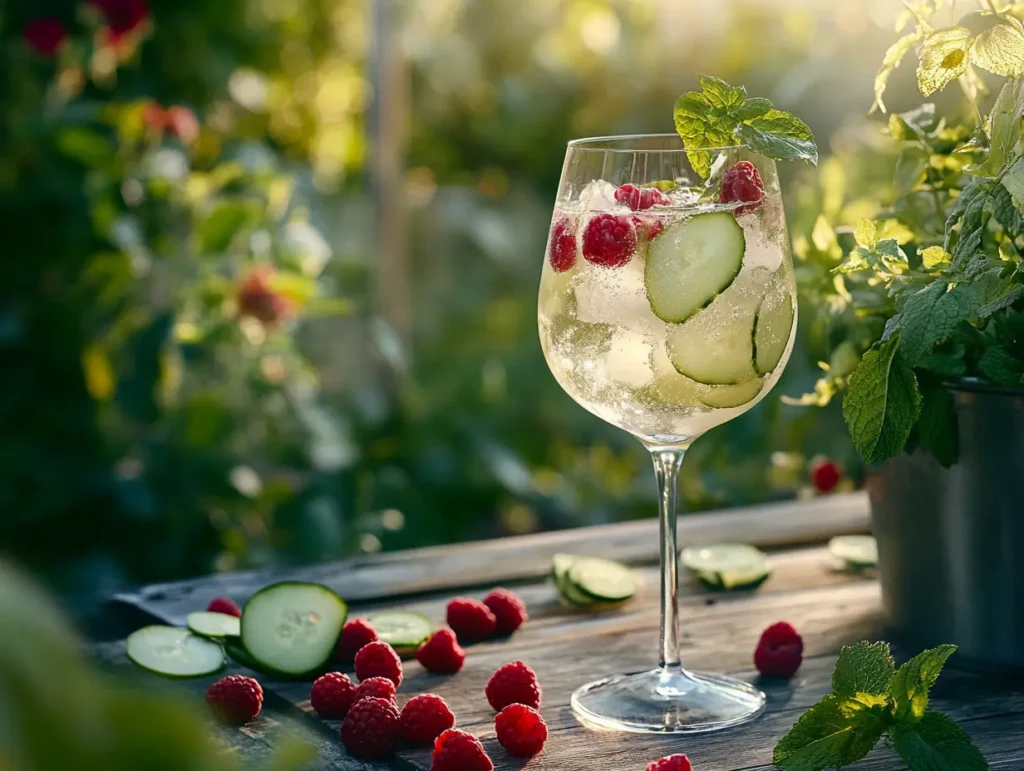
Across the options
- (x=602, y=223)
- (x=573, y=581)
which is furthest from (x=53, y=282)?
(x=602, y=223)

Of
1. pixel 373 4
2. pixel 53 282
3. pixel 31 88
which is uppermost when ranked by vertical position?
pixel 373 4

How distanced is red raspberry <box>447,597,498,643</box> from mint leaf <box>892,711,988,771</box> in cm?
55

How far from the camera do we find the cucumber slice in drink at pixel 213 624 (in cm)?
138

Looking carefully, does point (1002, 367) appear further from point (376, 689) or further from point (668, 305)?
point (376, 689)

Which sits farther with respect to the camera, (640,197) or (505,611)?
(505,611)

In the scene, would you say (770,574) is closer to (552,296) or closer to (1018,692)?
(1018,692)

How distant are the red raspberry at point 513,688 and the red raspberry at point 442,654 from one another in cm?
12

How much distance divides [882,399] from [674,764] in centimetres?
37

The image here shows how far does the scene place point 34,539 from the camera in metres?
3.33

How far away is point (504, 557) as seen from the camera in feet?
5.68

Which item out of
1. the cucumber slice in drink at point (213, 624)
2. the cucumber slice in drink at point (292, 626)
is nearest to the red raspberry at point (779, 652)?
the cucumber slice in drink at point (292, 626)

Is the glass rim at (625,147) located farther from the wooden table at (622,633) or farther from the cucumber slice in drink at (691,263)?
the wooden table at (622,633)

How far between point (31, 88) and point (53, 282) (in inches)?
21.0

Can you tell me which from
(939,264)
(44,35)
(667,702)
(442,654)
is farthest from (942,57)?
(44,35)
